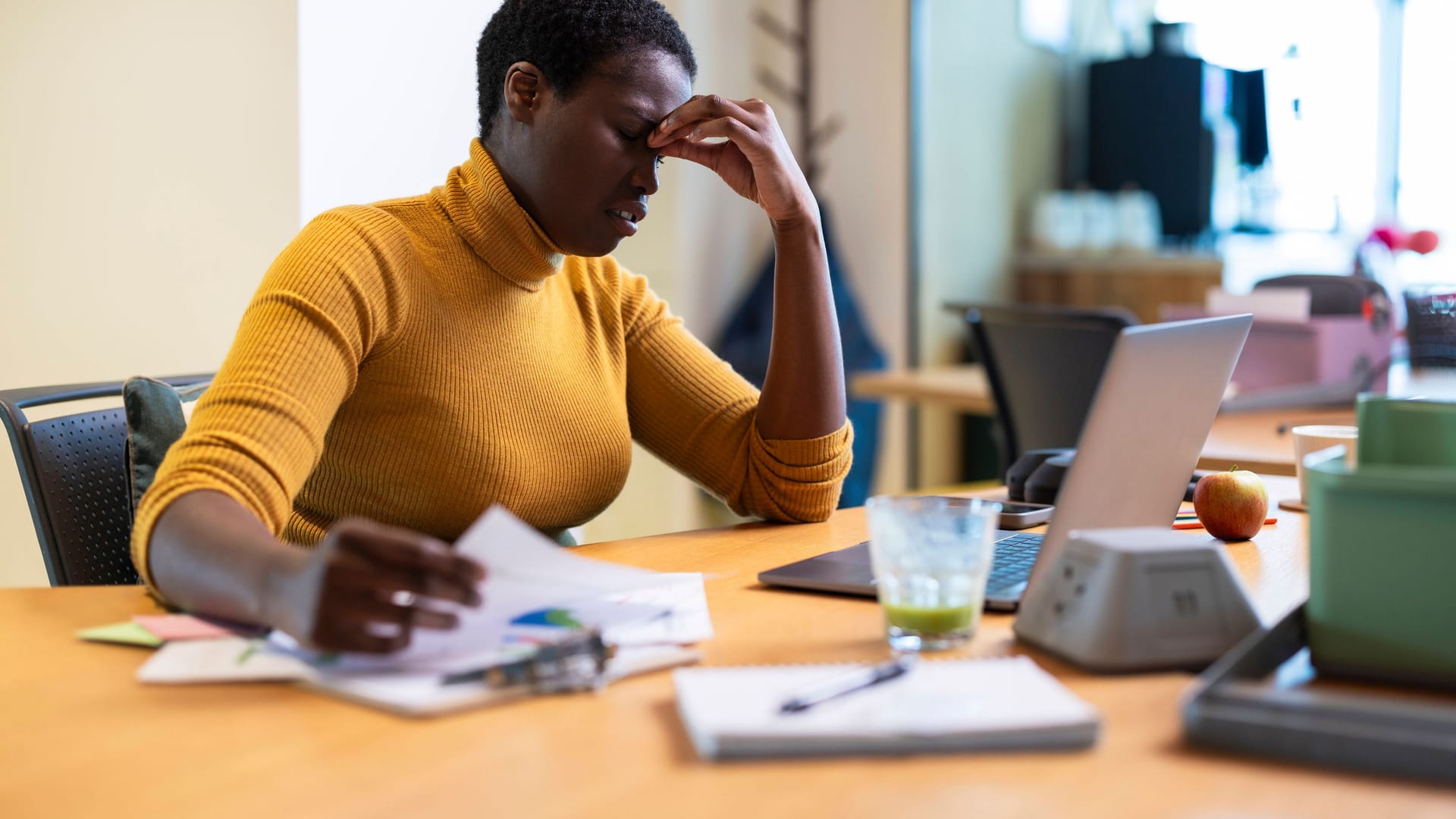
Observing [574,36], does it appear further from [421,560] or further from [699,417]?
[421,560]

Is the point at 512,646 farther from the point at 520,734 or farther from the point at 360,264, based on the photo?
the point at 360,264

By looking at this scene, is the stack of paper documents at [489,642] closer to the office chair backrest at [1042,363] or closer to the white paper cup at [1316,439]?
the white paper cup at [1316,439]

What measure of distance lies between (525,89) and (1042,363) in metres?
1.35

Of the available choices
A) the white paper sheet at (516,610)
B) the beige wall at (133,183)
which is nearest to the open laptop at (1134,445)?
the white paper sheet at (516,610)

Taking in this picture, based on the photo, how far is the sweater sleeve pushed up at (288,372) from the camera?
1.00 meters

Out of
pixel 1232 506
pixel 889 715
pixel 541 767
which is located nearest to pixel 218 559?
pixel 541 767

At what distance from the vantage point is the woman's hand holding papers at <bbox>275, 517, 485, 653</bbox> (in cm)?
77

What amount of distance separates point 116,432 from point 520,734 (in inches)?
37.7

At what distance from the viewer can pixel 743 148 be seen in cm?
144

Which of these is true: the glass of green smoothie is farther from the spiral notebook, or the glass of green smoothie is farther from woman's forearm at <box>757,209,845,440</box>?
woman's forearm at <box>757,209,845,440</box>

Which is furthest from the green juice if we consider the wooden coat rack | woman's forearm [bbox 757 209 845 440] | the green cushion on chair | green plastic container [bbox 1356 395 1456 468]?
the wooden coat rack

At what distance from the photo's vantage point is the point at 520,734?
28.6 inches

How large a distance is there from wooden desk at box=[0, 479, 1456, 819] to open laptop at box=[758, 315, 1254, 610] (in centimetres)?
12

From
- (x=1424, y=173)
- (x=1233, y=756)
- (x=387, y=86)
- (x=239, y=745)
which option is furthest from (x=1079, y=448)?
(x=1424, y=173)
